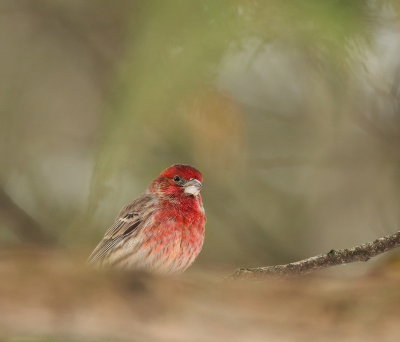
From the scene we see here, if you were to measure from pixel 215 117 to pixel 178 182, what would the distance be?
814mm

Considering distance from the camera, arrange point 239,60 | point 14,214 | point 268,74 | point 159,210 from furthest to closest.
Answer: point 159,210, point 268,74, point 14,214, point 239,60

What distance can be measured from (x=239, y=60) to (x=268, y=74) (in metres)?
0.71

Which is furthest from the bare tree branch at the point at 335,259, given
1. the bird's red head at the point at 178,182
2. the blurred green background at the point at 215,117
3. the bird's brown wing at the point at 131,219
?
the bird's brown wing at the point at 131,219

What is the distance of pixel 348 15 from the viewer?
1.45 m

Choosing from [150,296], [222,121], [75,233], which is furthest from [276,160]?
[150,296]

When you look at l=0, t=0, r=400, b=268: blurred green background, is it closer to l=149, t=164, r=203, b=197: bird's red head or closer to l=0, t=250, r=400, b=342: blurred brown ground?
l=149, t=164, r=203, b=197: bird's red head

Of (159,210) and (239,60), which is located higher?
(159,210)

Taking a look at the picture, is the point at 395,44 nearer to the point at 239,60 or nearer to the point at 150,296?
the point at 239,60

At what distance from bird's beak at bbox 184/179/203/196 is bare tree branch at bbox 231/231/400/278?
1085mm

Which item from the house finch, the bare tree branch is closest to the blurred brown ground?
the bare tree branch

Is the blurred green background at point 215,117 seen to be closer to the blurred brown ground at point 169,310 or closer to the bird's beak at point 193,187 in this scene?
the bird's beak at point 193,187

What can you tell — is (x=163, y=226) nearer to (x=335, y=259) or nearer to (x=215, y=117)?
(x=215, y=117)

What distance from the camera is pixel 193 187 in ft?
7.70

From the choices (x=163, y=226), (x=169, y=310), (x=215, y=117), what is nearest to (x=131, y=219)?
(x=163, y=226)
